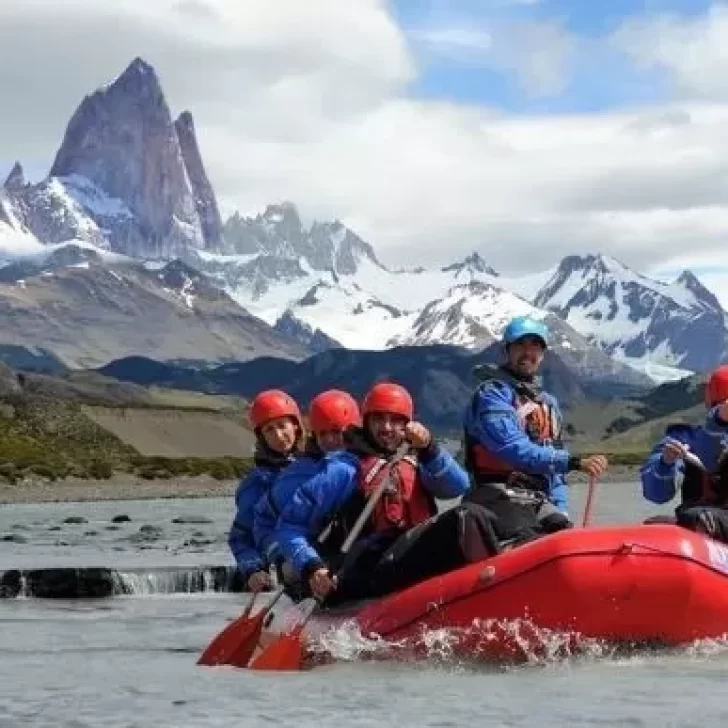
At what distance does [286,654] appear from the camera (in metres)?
14.9

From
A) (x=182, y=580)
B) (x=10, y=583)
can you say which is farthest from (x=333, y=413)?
(x=182, y=580)

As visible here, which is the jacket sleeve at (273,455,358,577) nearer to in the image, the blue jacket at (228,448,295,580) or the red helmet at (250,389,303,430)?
the blue jacket at (228,448,295,580)

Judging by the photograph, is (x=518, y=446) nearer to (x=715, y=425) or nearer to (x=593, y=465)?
(x=593, y=465)

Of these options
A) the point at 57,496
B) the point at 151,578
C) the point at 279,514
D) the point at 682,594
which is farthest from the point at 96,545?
the point at 57,496

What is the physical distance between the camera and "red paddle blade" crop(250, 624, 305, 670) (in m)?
14.9

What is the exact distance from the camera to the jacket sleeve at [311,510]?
14.7 m

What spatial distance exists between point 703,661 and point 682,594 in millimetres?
715

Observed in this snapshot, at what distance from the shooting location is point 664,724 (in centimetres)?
1095

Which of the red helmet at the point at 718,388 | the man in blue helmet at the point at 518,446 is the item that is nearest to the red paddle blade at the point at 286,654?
the man in blue helmet at the point at 518,446

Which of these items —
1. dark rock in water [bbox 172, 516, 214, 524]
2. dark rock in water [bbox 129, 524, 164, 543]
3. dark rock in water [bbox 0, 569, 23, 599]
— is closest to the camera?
dark rock in water [bbox 0, 569, 23, 599]

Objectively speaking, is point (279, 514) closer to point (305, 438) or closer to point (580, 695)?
point (305, 438)

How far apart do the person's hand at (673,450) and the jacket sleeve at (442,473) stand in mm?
2073

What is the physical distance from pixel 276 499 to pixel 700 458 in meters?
4.30

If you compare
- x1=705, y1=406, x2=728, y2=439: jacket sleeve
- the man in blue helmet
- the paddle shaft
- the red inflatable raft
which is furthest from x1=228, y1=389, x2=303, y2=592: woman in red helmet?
x1=705, y1=406, x2=728, y2=439: jacket sleeve
